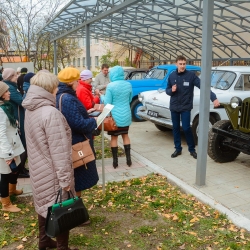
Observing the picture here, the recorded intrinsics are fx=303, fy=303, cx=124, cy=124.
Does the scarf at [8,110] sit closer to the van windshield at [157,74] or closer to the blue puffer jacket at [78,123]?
the blue puffer jacket at [78,123]

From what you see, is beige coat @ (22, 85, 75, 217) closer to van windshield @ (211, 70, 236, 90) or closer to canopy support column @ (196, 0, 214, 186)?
canopy support column @ (196, 0, 214, 186)

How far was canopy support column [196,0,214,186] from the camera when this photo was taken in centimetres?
409

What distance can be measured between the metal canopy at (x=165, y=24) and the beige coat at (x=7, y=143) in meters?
4.57

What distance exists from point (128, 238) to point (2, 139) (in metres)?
1.81

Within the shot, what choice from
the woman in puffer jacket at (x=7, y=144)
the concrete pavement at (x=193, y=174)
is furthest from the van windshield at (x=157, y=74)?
the woman in puffer jacket at (x=7, y=144)

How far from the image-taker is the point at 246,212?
12.4 ft

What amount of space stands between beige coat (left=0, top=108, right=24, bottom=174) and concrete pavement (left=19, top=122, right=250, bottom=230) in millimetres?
1041

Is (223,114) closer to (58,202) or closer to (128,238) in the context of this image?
(128,238)

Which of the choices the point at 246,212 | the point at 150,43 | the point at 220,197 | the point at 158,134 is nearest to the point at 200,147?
the point at 220,197

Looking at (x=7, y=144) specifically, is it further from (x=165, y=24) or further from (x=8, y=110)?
(x=165, y=24)

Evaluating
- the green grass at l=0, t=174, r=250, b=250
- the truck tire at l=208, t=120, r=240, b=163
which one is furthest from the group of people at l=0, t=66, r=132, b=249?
the truck tire at l=208, t=120, r=240, b=163

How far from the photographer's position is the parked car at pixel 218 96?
6.66 meters

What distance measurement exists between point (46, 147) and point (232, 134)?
11.2 feet

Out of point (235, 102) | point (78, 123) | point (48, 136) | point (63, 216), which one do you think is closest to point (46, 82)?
point (48, 136)
